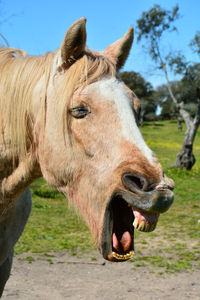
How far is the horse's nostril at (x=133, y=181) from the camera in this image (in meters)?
1.54

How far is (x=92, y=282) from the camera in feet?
14.7

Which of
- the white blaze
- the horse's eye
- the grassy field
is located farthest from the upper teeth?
the grassy field

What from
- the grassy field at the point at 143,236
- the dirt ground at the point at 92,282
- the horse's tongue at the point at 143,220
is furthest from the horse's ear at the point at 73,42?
the dirt ground at the point at 92,282

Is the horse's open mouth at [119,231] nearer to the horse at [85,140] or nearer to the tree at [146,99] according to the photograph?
the horse at [85,140]

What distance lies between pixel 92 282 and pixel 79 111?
336 centimetres

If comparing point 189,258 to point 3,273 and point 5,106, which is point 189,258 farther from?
point 5,106

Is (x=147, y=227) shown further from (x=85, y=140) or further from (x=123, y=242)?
(x=85, y=140)

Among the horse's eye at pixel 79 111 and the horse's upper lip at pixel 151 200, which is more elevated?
the horse's eye at pixel 79 111

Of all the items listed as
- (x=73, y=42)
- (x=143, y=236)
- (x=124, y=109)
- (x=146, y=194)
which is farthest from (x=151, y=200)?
(x=143, y=236)

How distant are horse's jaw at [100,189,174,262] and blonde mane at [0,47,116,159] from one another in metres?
0.49

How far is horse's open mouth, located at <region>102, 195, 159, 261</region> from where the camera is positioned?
1.63 m

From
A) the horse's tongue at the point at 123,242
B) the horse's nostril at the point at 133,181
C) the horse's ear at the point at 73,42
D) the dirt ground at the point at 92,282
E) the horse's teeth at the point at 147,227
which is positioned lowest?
the dirt ground at the point at 92,282

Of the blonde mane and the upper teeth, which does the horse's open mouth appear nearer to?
the upper teeth

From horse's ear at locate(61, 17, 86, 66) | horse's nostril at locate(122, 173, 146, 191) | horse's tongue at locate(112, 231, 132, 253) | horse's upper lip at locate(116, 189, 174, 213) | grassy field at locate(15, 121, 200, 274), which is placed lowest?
grassy field at locate(15, 121, 200, 274)
